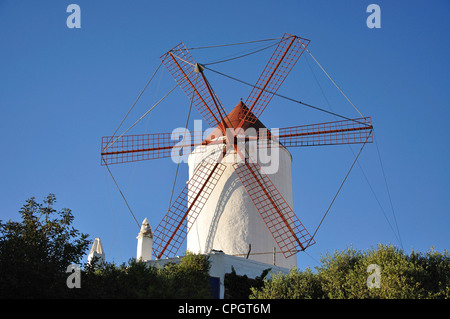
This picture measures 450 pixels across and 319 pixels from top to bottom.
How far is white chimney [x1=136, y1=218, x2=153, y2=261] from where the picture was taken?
14870 millimetres

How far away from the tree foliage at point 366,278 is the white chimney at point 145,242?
12.2 feet

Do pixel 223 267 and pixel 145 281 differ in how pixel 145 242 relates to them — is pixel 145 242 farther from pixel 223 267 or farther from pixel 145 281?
pixel 145 281

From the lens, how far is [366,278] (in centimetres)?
1148

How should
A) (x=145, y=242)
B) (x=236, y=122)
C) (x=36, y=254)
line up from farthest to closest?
(x=236, y=122) → (x=145, y=242) → (x=36, y=254)

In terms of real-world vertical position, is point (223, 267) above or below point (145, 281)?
above

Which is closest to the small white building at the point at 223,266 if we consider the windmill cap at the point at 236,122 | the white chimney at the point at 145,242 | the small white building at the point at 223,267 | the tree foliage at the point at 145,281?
the small white building at the point at 223,267

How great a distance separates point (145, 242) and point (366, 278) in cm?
641

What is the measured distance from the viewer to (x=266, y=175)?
15.7m

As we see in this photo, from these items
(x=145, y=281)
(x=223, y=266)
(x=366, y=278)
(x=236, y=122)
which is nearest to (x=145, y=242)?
(x=223, y=266)

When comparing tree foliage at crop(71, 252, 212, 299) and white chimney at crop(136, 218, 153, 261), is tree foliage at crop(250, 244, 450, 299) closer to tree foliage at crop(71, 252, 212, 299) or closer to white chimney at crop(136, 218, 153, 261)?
tree foliage at crop(71, 252, 212, 299)

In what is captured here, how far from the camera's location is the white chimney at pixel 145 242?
48.8ft

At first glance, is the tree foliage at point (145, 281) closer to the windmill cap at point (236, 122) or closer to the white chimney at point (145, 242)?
the white chimney at point (145, 242)
